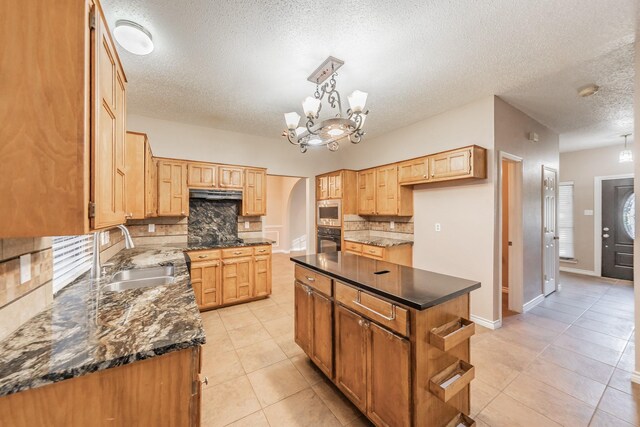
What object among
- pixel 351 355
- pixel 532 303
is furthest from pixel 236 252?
pixel 532 303

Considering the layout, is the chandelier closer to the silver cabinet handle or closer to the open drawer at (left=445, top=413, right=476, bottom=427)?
the silver cabinet handle

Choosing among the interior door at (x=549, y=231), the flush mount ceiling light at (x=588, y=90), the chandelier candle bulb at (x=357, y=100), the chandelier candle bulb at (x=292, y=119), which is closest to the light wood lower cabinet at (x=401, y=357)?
the chandelier candle bulb at (x=357, y=100)

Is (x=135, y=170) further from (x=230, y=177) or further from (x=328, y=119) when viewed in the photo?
(x=328, y=119)

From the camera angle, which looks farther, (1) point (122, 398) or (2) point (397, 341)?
(2) point (397, 341)

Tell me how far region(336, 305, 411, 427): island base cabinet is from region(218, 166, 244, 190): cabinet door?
9.90ft

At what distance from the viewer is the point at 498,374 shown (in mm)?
2191

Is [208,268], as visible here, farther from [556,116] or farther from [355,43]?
[556,116]

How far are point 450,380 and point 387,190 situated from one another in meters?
3.18

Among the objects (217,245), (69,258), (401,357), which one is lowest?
(401,357)

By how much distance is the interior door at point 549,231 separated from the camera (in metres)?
3.99

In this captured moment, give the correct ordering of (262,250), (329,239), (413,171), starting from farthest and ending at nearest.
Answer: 1. (329,239)
2. (262,250)
3. (413,171)

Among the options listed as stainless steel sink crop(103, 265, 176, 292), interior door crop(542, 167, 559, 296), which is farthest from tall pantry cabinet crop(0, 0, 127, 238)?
interior door crop(542, 167, 559, 296)

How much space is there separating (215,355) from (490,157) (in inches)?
152

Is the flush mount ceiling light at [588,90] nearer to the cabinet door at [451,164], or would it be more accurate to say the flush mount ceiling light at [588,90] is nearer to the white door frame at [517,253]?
the white door frame at [517,253]
